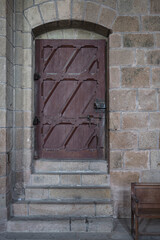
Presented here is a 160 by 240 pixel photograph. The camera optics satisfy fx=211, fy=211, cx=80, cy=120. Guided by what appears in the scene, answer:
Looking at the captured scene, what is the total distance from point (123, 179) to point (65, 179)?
82 cm

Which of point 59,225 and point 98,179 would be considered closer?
point 59,225

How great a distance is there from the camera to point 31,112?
9.93 ft

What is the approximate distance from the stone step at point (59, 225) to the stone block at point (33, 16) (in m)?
2.65

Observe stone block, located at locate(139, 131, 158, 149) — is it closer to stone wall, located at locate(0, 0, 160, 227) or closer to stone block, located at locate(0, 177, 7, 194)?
stone wall, located at locate(0, 0, 160, 227)

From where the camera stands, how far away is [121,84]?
2.97 metres

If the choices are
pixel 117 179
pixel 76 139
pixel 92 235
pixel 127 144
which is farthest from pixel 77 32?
pixel 92 235

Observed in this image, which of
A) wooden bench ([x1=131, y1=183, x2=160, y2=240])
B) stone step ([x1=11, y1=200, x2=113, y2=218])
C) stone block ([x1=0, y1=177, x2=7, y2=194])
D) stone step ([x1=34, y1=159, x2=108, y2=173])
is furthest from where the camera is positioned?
stone step ([x1=34, y1=159, x2=108, y2=173])

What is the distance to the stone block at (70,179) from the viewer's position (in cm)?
300

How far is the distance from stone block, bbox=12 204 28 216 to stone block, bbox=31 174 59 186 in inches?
12.9

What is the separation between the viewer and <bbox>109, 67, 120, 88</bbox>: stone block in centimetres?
298

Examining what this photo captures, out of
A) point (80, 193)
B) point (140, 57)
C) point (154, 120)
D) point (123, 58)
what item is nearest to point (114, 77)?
point (123, 58)

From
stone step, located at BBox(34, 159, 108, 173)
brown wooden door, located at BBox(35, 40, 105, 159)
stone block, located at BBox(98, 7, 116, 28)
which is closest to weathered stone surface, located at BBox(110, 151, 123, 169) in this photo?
stone step, located at BBox(34, 159, 108, 173)

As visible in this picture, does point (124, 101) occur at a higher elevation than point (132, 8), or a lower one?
lower

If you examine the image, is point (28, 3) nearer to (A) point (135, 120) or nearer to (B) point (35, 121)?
(B) point (35, 121)
